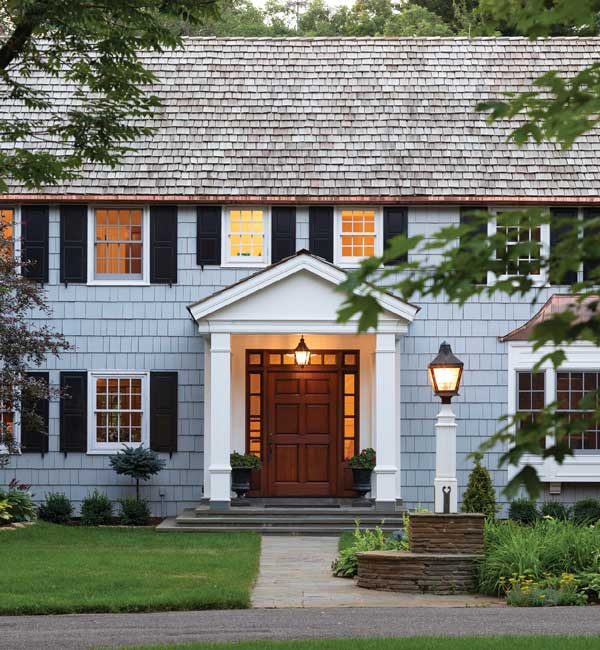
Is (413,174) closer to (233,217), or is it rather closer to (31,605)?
(233,217)

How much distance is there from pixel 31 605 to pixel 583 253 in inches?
323

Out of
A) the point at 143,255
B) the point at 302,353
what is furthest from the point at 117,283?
the point at 302,353

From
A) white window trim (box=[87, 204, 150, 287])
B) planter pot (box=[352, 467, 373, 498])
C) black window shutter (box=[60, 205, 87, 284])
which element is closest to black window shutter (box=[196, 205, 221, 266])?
white window trim (box=[87, 204, 150, 287])

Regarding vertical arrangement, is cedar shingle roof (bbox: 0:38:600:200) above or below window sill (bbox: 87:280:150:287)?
above

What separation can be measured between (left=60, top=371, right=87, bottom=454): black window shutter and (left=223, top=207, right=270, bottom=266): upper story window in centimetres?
337

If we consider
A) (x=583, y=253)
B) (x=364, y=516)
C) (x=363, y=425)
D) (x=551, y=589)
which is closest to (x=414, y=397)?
(x=363, y=425)

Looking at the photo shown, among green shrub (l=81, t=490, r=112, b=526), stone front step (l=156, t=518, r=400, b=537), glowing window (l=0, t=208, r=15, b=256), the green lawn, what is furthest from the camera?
green shrub (l=81, t=490, r=112, b=526)

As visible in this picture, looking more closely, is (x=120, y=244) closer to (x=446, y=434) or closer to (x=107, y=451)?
(x=107, y=451)

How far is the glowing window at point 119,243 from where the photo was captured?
70.4 feet

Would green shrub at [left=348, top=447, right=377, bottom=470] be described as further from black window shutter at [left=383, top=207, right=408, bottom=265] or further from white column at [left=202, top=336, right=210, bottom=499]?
black window shutter at [left=383, top=207, right=408, bottom=265]

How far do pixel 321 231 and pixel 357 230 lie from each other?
625 millimetres

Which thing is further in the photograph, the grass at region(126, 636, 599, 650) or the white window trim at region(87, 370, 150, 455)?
the white window trim at region(87, 370, 150, 455)

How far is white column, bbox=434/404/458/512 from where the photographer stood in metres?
13.8

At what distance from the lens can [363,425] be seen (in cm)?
2158
